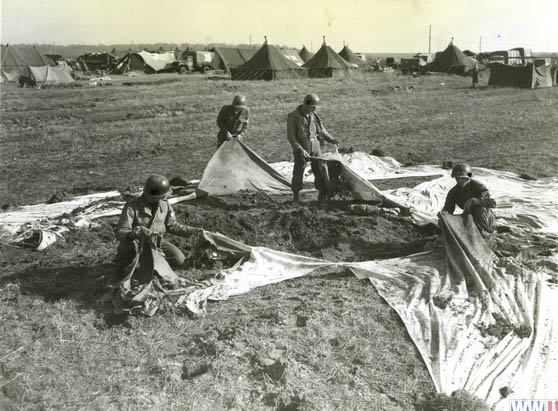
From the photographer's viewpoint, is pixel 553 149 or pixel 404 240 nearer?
pixel 404 240

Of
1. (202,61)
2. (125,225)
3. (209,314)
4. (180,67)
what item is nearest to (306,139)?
(125,225)

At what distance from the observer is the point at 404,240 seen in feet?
20.0

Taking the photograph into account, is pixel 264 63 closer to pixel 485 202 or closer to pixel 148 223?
pixel 485 202

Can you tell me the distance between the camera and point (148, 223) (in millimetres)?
4922

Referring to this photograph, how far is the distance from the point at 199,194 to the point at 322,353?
3.95 metres

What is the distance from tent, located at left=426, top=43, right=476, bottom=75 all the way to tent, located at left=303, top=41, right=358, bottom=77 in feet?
Result: 24.2

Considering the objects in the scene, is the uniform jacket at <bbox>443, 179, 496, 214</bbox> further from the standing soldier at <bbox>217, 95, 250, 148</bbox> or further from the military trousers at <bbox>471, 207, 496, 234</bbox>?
the standing soldier at <bbox>217, 95, 250, 148</bbox>

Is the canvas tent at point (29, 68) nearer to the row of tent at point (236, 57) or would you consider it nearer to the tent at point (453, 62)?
the row of tent at point (236, 57)

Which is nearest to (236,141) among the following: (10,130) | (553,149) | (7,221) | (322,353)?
(7,221)

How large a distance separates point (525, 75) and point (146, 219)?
75.9 ft

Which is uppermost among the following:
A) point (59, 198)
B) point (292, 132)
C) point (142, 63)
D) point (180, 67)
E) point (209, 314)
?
point (142, 63)

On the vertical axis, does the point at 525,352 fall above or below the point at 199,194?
below

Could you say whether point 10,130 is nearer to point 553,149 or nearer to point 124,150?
point 124,150

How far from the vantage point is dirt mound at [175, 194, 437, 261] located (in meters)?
5.85
